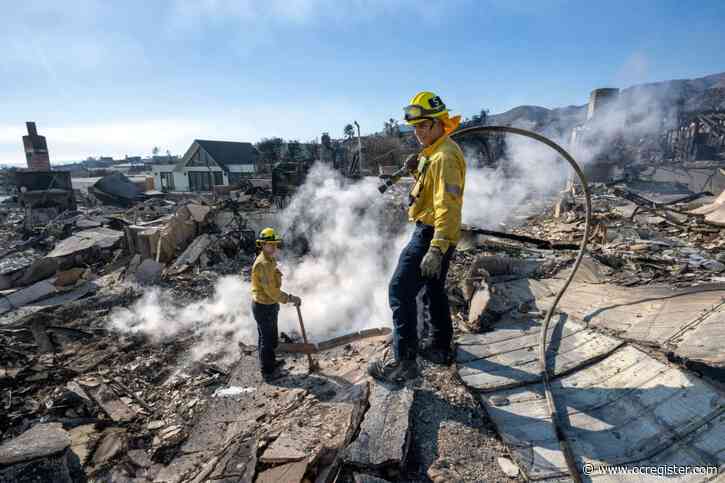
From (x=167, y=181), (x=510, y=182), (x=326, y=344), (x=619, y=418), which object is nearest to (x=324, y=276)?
(x=326, y=344)

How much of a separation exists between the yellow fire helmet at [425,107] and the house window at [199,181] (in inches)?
1208

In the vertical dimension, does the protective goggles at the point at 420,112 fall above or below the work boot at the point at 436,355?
above

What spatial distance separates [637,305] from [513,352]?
4.60 feet

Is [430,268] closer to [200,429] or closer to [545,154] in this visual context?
[200,429]

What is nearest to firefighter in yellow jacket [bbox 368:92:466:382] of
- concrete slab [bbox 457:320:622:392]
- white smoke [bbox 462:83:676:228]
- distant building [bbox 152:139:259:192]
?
concrete slab [bbox 457:320:622:392]

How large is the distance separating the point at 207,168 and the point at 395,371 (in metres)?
31.2

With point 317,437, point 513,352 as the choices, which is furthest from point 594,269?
point 317,437

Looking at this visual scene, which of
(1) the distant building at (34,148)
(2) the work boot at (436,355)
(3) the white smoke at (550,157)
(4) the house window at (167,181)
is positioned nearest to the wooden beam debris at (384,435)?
(2) the work boot at (436,355)

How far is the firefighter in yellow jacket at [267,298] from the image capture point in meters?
3.90

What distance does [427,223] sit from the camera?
8.91 feet

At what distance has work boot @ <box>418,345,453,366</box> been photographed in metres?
2.93

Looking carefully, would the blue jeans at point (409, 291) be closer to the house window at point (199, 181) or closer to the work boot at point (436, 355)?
the work boot at point (436, 355)

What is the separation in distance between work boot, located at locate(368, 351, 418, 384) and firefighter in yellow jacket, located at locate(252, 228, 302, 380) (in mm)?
1544

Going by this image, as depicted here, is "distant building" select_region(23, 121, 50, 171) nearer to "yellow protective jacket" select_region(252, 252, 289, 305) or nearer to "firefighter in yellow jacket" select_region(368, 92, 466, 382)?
"yellow protective jacket" select_region(252, 252, 289, 305)
